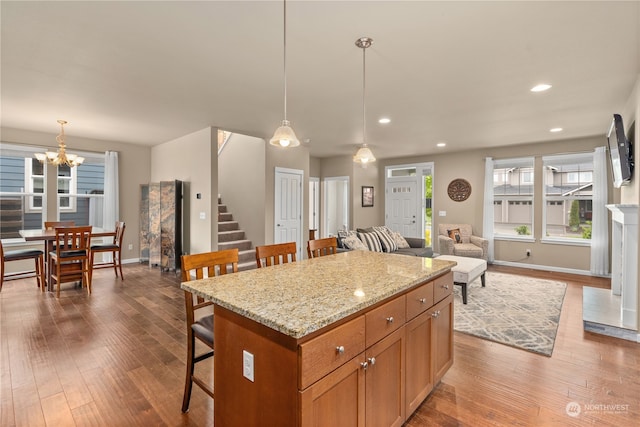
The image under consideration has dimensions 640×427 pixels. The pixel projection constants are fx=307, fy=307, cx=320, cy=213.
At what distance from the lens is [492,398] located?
212 centimetres

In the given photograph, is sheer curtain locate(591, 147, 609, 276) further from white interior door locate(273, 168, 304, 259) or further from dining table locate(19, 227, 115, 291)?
dining table locate(19, 227, 115, 291)

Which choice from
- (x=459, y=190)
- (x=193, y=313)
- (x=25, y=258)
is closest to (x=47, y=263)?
(x=25, y=258)

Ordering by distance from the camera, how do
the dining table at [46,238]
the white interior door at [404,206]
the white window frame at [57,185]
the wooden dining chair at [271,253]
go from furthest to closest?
the white interior door at [404,206] → the white window frame at [57,185] → the dining table at [46,238] → the wooden dining chair at [271,253]

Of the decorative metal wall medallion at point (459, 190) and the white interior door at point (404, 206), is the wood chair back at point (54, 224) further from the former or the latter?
the decorative metal wall medallion at point (459, 190)

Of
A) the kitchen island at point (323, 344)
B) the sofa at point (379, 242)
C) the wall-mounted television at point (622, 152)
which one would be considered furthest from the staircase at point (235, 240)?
the wall-mounted television at point (622, 152)

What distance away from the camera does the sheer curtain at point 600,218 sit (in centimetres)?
546

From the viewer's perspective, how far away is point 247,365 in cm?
129

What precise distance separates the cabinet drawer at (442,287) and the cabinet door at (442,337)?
0.04 m

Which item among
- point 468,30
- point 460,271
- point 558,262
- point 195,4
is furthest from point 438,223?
point 195,4

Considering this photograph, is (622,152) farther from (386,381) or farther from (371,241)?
(386,381)

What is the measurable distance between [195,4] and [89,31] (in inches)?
38.5

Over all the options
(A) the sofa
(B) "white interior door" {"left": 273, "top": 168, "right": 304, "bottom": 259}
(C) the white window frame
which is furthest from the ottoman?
(C) the white window frame

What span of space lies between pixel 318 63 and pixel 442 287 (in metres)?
2.19

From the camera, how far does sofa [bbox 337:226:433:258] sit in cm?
498
